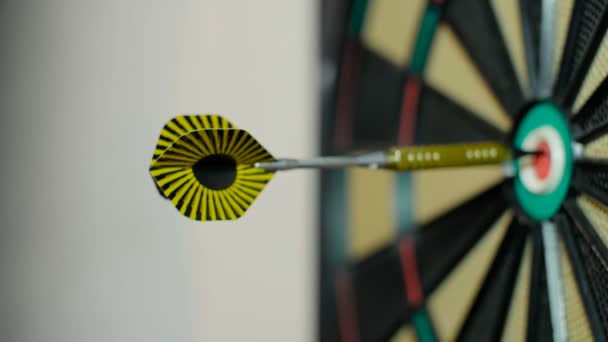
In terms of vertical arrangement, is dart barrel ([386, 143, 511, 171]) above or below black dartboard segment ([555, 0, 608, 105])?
below

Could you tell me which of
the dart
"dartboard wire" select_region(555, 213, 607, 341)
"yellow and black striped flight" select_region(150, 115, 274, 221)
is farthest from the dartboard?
"yellow and black striped flight" select_region(150, 115, 274, 221)

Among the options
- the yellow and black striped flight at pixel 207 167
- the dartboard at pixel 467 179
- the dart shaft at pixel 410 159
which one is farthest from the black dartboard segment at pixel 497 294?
the yellow and black striped flight at pixel 207 167

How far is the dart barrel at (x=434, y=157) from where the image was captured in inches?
22.1

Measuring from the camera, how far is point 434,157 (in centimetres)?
57

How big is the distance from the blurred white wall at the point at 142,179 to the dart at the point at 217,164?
18.0 inches

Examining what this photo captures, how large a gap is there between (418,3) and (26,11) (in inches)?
26.2

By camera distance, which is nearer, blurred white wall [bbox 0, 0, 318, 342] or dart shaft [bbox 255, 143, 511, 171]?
dart shaft [bbox 255, 143, 511, 171]

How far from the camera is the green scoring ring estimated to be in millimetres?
577

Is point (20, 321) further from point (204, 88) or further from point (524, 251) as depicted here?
point (524, 251)

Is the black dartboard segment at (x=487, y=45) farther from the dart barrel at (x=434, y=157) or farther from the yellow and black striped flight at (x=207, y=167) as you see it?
the yellow and black striped flight at (x=207, y=167)

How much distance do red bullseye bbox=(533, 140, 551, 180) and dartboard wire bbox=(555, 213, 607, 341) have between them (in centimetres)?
4

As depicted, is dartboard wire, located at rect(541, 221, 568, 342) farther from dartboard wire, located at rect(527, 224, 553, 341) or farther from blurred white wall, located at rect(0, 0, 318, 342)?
blurred white wall, located at rect(0, 0, 318, 342)

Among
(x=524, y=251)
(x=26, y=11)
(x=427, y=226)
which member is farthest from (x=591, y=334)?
(x=26, y=11)

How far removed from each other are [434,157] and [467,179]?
205 millimetres
